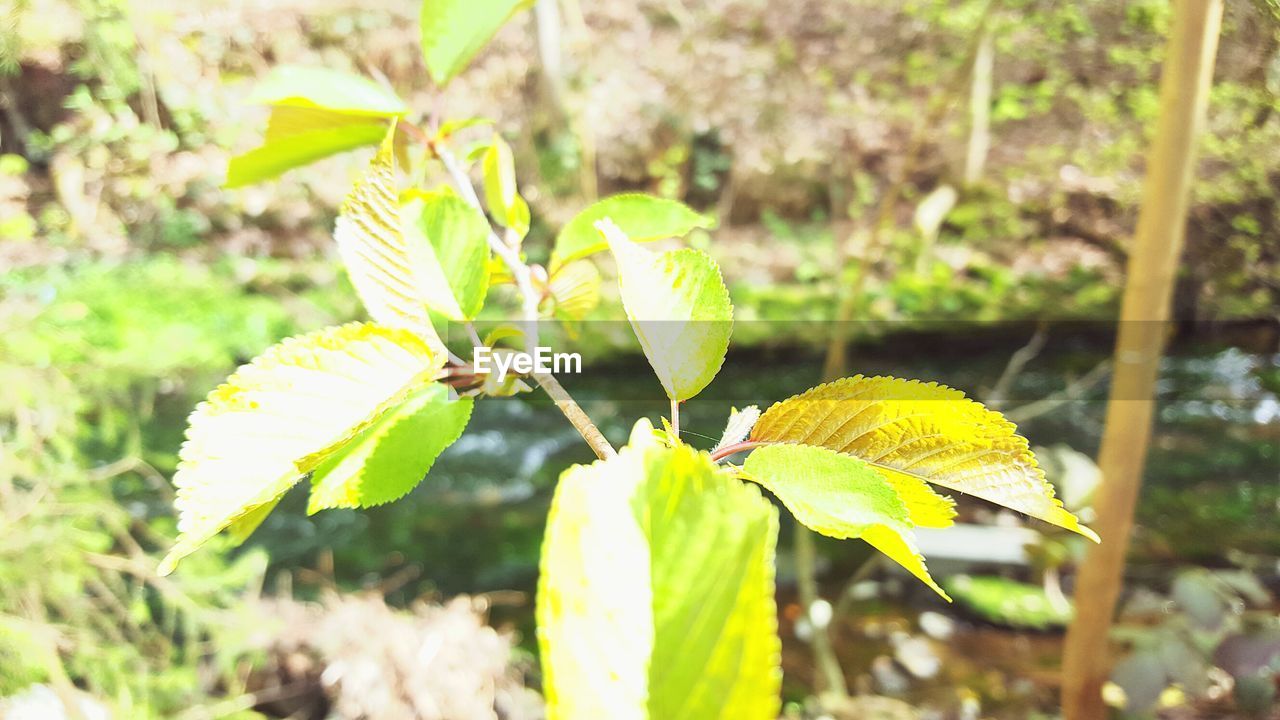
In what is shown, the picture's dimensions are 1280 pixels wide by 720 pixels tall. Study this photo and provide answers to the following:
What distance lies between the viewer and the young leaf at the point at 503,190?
312 mm

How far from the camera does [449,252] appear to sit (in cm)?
24

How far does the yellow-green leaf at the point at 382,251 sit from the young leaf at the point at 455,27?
4.7 inches

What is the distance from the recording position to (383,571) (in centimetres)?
167

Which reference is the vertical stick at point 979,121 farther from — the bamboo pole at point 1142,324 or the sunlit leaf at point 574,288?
the sunlit leaf at point 574,288

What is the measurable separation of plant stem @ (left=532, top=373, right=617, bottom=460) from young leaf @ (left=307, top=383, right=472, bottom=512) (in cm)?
3

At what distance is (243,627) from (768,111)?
2592mm

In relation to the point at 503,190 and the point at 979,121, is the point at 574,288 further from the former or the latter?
the point at 979,121

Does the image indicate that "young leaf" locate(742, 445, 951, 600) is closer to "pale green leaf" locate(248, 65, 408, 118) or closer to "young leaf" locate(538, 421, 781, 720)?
"young leaf" locate(538, 421, 781, 720)

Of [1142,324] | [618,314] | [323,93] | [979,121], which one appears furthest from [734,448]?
[979,121]

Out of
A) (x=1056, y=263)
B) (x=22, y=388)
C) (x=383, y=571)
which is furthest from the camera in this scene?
(x=1056, y=263)

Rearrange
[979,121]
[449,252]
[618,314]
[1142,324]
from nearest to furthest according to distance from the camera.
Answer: [449,252]
[1142,324]
[618,314]
[979,121]

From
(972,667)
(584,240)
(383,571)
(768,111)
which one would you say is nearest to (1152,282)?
(584,240)

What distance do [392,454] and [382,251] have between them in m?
0.06

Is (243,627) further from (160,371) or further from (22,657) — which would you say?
(160,371)
